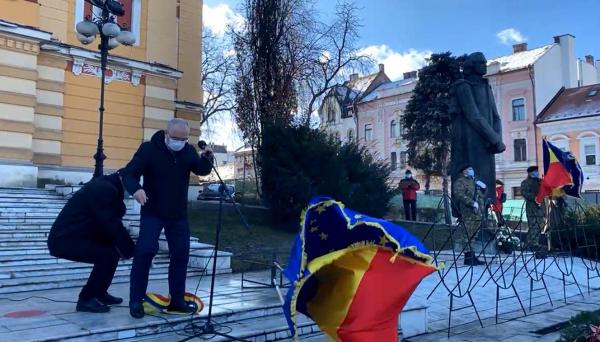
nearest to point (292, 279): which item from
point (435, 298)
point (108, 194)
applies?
point (108, 194)

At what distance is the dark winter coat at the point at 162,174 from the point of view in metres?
5.03

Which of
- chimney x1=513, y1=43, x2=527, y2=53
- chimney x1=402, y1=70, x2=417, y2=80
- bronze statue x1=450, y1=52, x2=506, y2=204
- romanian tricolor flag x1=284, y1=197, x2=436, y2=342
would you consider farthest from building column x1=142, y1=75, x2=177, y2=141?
chimney x1=402, y1=70, x2=417, y2=80

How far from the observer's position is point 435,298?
731 centimetres

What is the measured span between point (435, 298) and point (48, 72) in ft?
45.7

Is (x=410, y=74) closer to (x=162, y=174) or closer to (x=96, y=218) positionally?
(x=162, y=174)

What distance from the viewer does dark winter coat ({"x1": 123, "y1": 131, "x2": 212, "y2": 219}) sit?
16.5 ft

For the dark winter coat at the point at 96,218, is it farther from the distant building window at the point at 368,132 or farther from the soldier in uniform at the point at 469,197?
the distant building window at the point at 368,132

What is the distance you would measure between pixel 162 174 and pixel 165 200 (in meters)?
0.25

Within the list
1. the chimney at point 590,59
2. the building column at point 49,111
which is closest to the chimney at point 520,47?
the chimney at point 590,59

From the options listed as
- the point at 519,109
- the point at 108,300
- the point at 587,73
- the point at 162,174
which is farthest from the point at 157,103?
the point at 587,73

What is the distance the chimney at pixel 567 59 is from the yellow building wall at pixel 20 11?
3918 centimetres

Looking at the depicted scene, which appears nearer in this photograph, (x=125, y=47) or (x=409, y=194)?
(x=409, y=194)

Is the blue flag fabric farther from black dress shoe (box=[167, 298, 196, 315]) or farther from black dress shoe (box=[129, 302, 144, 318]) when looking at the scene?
black dress shoe (box=[129, 302, 144, 318])

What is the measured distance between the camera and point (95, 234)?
5.25 meters
